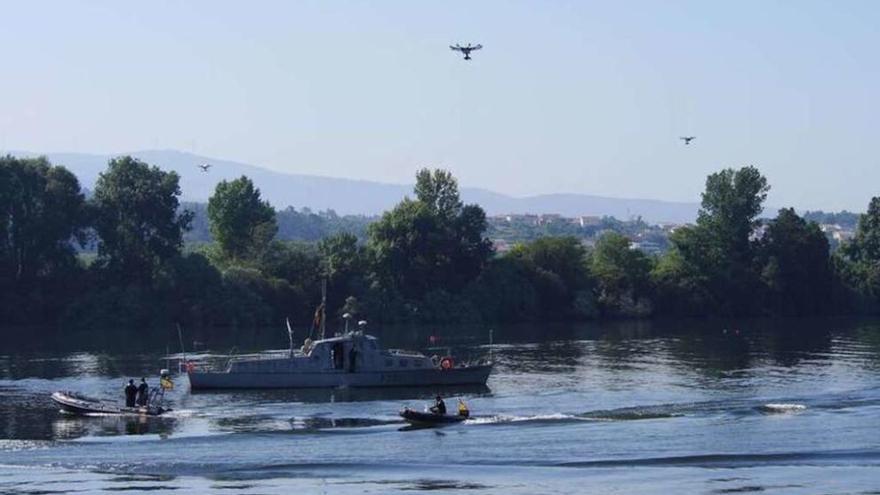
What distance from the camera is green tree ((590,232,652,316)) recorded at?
180375 mm

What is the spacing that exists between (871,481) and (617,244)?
12248 centimetres

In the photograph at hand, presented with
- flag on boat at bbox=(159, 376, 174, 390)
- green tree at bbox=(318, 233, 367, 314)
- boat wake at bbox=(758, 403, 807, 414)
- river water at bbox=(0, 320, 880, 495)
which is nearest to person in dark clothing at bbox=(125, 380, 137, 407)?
river water at bbox=(0, 320, 880, 495)

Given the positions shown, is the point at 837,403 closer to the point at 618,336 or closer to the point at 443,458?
the point at 443,458

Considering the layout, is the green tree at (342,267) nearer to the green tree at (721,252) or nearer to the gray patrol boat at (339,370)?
the green tree at (721,252)

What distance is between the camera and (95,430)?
81188 mm

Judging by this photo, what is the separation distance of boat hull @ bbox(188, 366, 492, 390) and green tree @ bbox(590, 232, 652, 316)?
79.4 metres

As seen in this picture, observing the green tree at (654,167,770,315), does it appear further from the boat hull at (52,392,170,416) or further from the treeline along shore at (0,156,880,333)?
the boat hull at (52,392,170,416)

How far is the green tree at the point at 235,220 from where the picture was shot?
181 metres

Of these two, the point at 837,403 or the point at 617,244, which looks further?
the point at 617,244

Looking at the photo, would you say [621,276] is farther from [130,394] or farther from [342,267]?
[130,394]

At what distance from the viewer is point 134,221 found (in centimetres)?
16750

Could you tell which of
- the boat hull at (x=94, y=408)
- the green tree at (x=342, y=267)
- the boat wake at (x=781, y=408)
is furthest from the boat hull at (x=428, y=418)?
the green tree at (x=342, y=267)

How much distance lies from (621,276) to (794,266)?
66.6ft

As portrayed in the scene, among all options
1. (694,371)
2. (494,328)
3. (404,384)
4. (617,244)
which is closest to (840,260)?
(617,244)
